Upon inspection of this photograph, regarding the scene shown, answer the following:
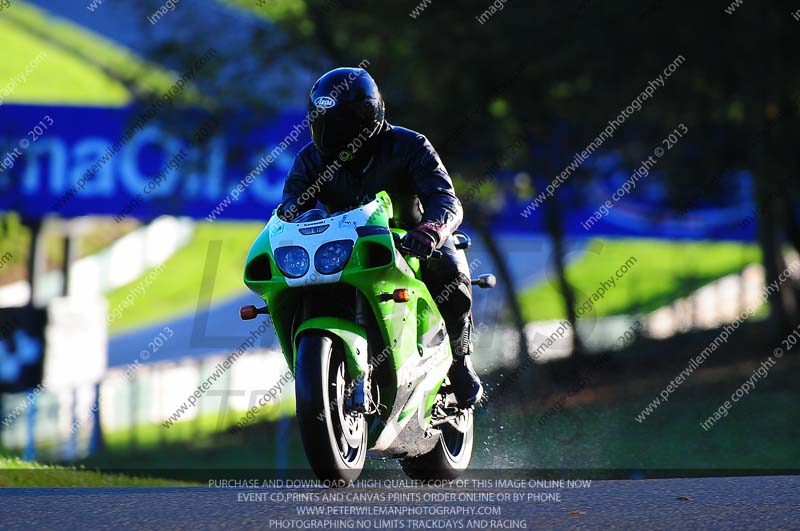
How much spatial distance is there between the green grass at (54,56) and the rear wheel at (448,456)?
44.0m

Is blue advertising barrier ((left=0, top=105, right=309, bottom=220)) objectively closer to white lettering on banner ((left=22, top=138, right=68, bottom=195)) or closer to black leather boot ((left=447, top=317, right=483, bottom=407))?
white lettering on banner ((left=22, top=138, right=68, bottom=195))

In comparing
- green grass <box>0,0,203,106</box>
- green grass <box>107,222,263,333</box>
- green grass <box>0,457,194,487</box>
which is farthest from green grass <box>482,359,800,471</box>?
green grass <box>0,0,203,106</box>

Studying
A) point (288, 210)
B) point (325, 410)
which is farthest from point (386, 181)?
point (325, 410)

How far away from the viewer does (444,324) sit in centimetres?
717

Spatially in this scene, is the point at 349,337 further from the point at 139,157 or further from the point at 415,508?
the point at 139,157

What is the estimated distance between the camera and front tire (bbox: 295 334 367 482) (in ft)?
18.9

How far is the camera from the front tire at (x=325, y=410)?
575 cm

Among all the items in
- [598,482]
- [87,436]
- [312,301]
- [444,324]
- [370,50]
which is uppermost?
[312,301]

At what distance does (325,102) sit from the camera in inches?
256

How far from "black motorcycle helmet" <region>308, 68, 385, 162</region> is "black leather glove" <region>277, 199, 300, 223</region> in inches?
14.3

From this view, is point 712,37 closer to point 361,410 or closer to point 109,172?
point 109,172

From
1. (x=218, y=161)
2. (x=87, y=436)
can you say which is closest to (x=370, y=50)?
(x=218, y=161)

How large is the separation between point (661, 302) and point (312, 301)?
81.7 ft

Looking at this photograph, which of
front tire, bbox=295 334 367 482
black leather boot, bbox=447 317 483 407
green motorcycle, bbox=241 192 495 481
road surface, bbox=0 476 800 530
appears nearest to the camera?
road surface, bbox=0 476 800 530
